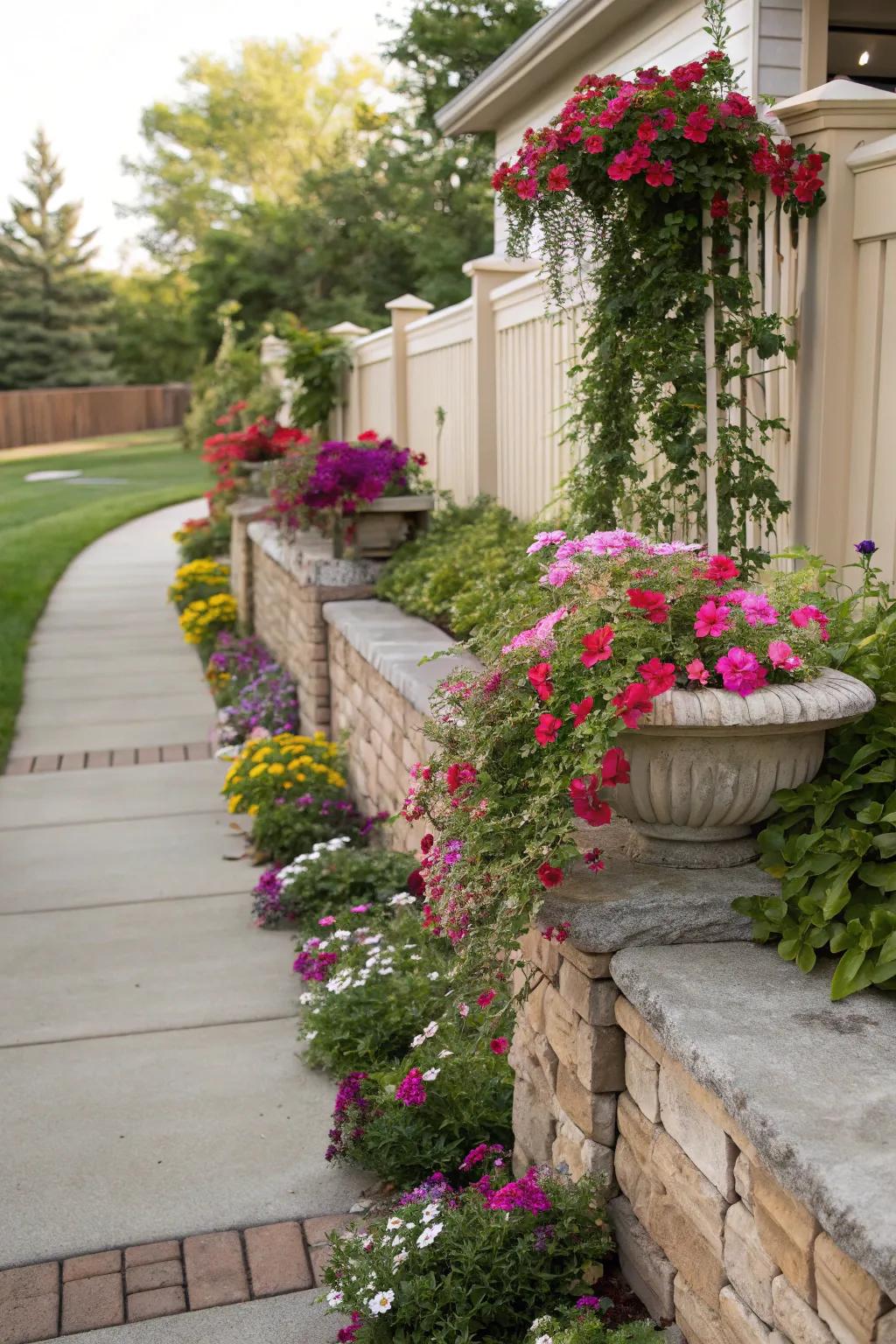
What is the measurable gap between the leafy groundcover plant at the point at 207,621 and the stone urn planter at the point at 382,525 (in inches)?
117

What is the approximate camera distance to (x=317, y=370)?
9.72 m

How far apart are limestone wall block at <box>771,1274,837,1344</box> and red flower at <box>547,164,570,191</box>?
8.78 feet

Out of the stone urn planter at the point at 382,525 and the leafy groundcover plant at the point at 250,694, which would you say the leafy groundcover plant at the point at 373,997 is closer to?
the leafy groundcover plant at the point at 250,694

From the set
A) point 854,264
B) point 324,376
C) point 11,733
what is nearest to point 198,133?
point 324,376

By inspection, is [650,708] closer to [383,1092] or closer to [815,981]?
[815,981]

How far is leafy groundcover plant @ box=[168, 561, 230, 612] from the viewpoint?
10.5m

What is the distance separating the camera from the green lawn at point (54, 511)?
33.4 feet

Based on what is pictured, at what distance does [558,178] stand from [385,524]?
140 inches

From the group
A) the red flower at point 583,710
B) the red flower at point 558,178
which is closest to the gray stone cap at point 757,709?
the red flower at point 583,710

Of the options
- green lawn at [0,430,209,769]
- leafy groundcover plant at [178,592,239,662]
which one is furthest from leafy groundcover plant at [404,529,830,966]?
leafy groundcover plant at [178,592,239,662]

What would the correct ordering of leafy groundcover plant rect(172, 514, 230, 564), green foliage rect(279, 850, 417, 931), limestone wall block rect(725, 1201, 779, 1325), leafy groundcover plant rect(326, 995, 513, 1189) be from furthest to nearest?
leafy groundcover plant rect(172, 514, 230, 564), green foliage rect(279, 850, 417, 931), leafy groundcover plant rect(326, 995, 513, 1189), limestone wall block rect(725, 1201, 779, 1325)

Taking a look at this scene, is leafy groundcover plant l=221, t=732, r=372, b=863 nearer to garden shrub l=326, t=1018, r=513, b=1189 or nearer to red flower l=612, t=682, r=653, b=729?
garden shrub l=326, t=1018, r=513, b=1189

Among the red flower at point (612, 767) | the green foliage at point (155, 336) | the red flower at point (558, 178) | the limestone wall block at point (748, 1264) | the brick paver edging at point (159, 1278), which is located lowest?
the brick paver edging at point (159, 1278)

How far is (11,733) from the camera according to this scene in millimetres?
7691
